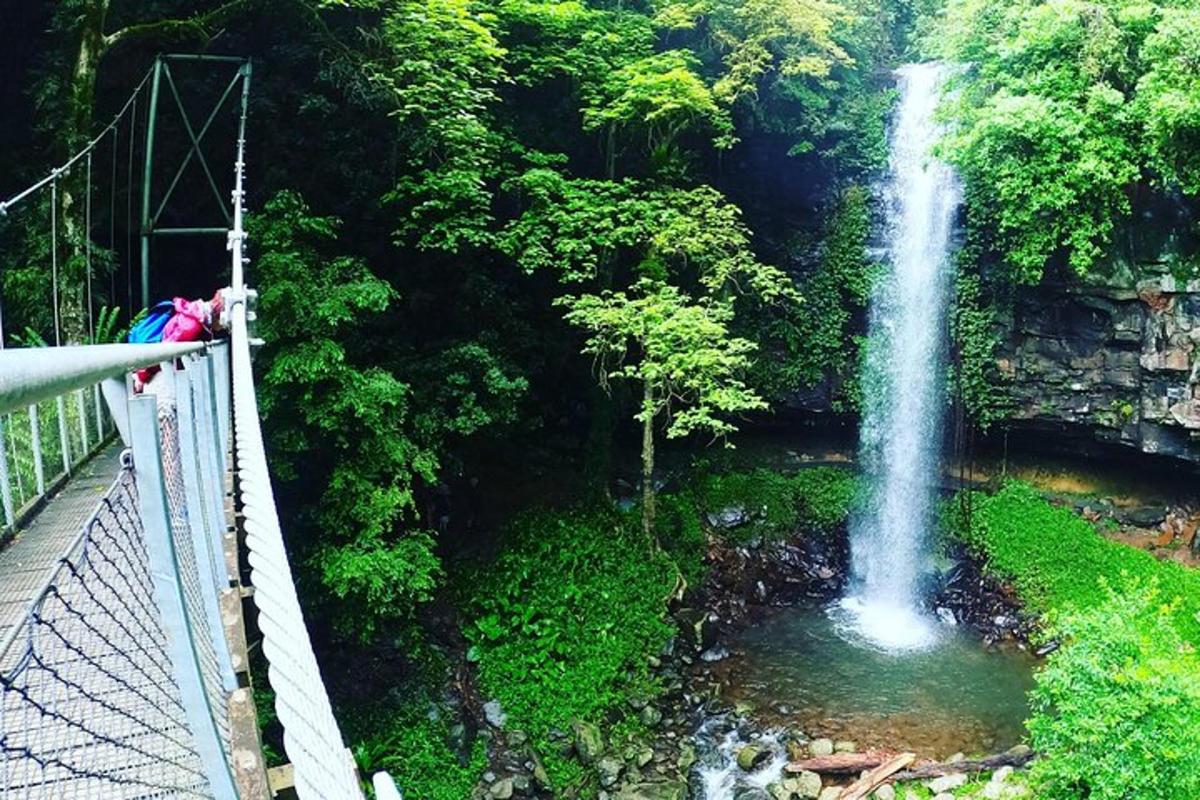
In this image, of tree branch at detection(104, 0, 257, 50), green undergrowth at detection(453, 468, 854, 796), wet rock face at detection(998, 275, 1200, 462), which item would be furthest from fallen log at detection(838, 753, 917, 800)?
tree branch at detection(104, 0, 257, 50)

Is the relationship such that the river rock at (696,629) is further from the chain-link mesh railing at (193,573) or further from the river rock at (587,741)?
the chain-link mesh railing at (193,573)

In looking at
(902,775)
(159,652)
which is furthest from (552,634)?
(159,652)

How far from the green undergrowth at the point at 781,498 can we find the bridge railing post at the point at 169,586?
10.4 meters

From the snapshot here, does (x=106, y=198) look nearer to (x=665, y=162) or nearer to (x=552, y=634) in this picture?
(x=665, y=162)

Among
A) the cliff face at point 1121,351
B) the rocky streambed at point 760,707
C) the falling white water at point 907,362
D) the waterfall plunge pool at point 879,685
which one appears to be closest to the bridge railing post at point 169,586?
the rocky streambed at point 760,707

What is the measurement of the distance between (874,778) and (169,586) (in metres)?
7.72

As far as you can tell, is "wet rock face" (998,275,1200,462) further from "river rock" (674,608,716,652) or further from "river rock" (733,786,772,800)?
"river rock" (733,786,772,800)

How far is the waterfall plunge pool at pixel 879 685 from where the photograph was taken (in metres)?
8.30

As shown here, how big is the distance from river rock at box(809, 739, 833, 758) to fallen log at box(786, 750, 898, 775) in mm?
52

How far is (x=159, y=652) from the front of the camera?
2.18m

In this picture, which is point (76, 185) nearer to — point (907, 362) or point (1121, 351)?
point (907, 362)

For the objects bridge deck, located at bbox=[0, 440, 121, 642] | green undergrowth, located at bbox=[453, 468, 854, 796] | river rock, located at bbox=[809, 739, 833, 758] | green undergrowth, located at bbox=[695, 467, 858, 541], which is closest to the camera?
bridge deck, located at bbox=[0, 440, 121, 642]

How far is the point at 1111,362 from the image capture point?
434 inches

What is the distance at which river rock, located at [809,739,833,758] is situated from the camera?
793cm
